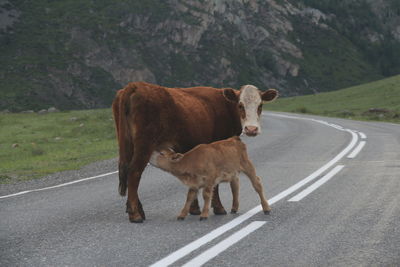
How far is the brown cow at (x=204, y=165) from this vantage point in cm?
694

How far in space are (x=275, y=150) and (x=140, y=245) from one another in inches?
450

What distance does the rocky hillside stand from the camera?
91812 mm

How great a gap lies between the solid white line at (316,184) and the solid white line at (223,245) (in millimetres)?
2019

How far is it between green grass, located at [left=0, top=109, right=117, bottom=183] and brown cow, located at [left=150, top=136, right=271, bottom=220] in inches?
283

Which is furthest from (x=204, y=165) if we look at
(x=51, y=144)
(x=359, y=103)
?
(x=359, y=103)

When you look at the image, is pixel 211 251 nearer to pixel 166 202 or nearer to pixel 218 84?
pixel 166 202

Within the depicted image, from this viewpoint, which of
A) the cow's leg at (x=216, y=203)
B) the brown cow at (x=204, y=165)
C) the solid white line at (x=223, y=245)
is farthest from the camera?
the cow's leg at (x=216, y=203)

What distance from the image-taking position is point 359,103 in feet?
196

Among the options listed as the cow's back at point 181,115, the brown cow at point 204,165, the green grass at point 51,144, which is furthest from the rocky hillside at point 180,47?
the brown cow at point 204,165

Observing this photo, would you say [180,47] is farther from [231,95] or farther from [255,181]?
[255,181]

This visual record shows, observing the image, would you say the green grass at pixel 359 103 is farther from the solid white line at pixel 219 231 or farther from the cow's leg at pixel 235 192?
the cow's leg at pixel 235 192

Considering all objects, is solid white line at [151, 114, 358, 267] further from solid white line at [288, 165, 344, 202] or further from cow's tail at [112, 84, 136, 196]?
cow's tail at [112, 84, 136, 196]

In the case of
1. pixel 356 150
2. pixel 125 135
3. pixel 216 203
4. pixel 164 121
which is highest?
pixel 164 121

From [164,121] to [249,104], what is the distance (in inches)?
41.8
